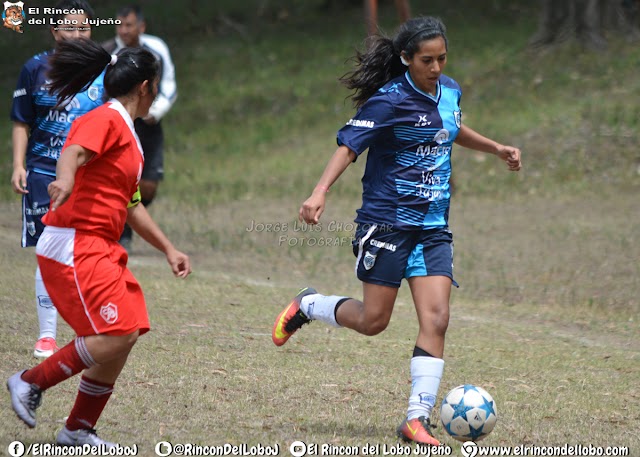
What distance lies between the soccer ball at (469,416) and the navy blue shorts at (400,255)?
1.96ft

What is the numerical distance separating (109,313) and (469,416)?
168 cm

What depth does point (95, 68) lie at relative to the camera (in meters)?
4.64

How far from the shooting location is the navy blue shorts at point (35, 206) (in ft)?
20.5

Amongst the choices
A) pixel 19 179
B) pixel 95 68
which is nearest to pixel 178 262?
pixel 95 68

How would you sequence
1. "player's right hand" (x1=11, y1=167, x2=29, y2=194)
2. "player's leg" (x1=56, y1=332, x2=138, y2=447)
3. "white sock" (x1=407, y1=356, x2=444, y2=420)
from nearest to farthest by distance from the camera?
1. "player's leg" (x1=56, y1=332, x2=138, y2=447)
2. "white sock" (x1=407, y1=356, x2=444, y2=420)
3. "player's right hand" (x1=11, y1=167, x2=29, y2=194)

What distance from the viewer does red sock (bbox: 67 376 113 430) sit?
4348mm

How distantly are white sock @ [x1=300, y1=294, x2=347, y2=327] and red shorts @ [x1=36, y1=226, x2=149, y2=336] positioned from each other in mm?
1485

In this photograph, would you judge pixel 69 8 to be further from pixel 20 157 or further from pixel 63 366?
pixel 63 366

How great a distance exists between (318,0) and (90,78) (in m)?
21.6

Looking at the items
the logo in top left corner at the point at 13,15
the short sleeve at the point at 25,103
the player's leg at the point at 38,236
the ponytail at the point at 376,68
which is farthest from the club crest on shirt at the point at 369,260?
the logo in top left corner at the point at 13,15

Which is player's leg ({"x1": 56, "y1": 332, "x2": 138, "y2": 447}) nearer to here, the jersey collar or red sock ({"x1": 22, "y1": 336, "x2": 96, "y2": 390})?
red sock ({"x1": 22, "y1": 336, "x2": 96, "y2": 390})

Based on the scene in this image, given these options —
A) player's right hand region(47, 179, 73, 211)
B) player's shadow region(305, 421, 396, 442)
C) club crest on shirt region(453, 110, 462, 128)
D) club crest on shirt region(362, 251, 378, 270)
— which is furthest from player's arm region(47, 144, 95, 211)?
club crest on shirt region(453, 110, 462, 128)

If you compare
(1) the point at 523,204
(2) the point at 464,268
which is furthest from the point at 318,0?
(2) the point at 464,268

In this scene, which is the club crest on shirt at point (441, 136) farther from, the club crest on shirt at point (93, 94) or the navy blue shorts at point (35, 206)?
the navy blue shorts at point (35, 206)
